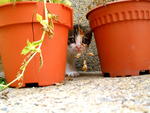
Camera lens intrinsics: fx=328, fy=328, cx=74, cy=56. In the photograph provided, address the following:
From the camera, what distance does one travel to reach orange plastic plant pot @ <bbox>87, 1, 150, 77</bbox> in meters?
1.50

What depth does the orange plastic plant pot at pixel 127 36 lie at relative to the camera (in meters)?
1.50

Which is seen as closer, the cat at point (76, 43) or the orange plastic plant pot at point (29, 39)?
the orange plastic plant pot at point (29, 39)

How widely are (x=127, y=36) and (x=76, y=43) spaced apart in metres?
0.30

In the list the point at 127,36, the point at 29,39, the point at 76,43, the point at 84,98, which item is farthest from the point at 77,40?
the point at 84,98

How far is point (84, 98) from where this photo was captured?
40.4 inches

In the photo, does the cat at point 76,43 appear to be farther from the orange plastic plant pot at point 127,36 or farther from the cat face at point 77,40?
the orange plastic plant pot at point 127,36

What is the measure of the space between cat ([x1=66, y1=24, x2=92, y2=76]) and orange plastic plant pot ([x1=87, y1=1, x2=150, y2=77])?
18 centimetres

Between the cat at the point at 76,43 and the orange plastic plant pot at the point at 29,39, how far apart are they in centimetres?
28

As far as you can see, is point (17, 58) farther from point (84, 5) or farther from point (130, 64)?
point (84, 5)

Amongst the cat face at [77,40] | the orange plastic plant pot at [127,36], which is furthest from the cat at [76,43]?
the orange plastic plant pot at [127,36]

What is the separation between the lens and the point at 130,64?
1.50 metres

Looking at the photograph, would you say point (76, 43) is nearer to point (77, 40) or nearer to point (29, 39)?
point (77, 40)

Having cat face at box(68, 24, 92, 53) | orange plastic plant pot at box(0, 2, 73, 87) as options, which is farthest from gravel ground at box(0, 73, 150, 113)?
cat face at box(68, 24, 92, 53)

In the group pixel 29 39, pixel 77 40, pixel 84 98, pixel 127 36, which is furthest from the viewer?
pixel 77 40
